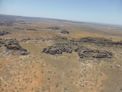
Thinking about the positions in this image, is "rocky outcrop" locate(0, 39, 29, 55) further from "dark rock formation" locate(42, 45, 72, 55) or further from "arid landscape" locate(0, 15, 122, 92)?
"dark rock formation" locate(42, 45, 72, 55)

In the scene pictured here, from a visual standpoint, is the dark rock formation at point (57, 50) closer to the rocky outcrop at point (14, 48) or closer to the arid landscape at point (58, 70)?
the arid landscape at point (58, 70)

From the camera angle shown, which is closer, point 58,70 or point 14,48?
point 58,70

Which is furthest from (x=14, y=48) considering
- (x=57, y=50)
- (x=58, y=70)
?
(x=58, y=70)

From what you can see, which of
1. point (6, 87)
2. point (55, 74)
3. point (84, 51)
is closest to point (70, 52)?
point (84, 51)

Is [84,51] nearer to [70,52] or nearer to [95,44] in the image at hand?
[70,52]

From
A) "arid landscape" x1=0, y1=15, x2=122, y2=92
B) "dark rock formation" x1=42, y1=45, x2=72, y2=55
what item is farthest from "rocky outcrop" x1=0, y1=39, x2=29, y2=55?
"dark rock formation" x1=42, y1=45, x2=72, y2=55

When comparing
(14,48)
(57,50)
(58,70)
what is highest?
(57,50)

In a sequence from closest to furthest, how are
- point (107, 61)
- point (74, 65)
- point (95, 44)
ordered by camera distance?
1. point (74, 65)
2. point (107, 61)
3. point (95, 44)

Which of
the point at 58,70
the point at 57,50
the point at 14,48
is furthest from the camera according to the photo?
the point at 57,50

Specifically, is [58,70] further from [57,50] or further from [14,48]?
[14,48]

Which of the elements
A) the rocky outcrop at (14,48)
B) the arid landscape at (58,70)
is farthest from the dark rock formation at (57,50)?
the rocky outcrop at (14,48)

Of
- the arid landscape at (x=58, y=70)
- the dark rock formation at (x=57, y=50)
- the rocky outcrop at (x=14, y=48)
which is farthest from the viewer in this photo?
the dark rock formation at (x=57, y=50)
